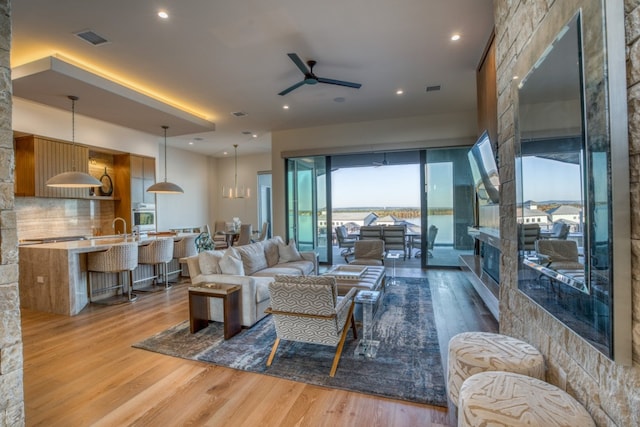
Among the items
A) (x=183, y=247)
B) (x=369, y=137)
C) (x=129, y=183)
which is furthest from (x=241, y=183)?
(x=369, y=137)

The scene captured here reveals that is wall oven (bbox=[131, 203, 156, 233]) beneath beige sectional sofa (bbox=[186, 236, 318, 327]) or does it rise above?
above

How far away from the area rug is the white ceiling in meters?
3.27

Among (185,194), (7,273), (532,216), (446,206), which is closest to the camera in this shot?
(7,273)

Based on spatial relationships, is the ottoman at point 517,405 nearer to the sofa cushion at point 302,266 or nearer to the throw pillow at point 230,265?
the throw pillow at point 230,265

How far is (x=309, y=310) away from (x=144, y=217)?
20.9 feet

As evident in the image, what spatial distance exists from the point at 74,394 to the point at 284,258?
10.8 ft

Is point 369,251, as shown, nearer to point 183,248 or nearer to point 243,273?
point 243,273

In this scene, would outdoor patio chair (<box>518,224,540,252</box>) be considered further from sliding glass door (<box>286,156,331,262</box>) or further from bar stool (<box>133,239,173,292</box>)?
sliding glass door (<box>286,156,331,262</box>)

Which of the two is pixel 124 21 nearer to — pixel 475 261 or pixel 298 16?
pixel 298 16

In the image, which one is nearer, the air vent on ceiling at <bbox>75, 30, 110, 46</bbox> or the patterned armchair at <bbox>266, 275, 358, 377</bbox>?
the patterned armchair at <bbox>266, 275, 358, 377</bbox>

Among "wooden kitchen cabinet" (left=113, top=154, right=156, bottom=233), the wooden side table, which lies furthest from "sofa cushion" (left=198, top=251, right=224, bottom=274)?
"wooden kitchen cabinet" (left=113, top=154, right=156, bottom=233)

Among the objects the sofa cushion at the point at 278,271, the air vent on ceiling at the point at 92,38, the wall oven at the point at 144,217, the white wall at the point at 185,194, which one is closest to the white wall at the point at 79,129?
the white wall at the point at 185,194

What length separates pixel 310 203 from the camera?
25.2ft

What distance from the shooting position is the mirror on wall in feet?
3.81
